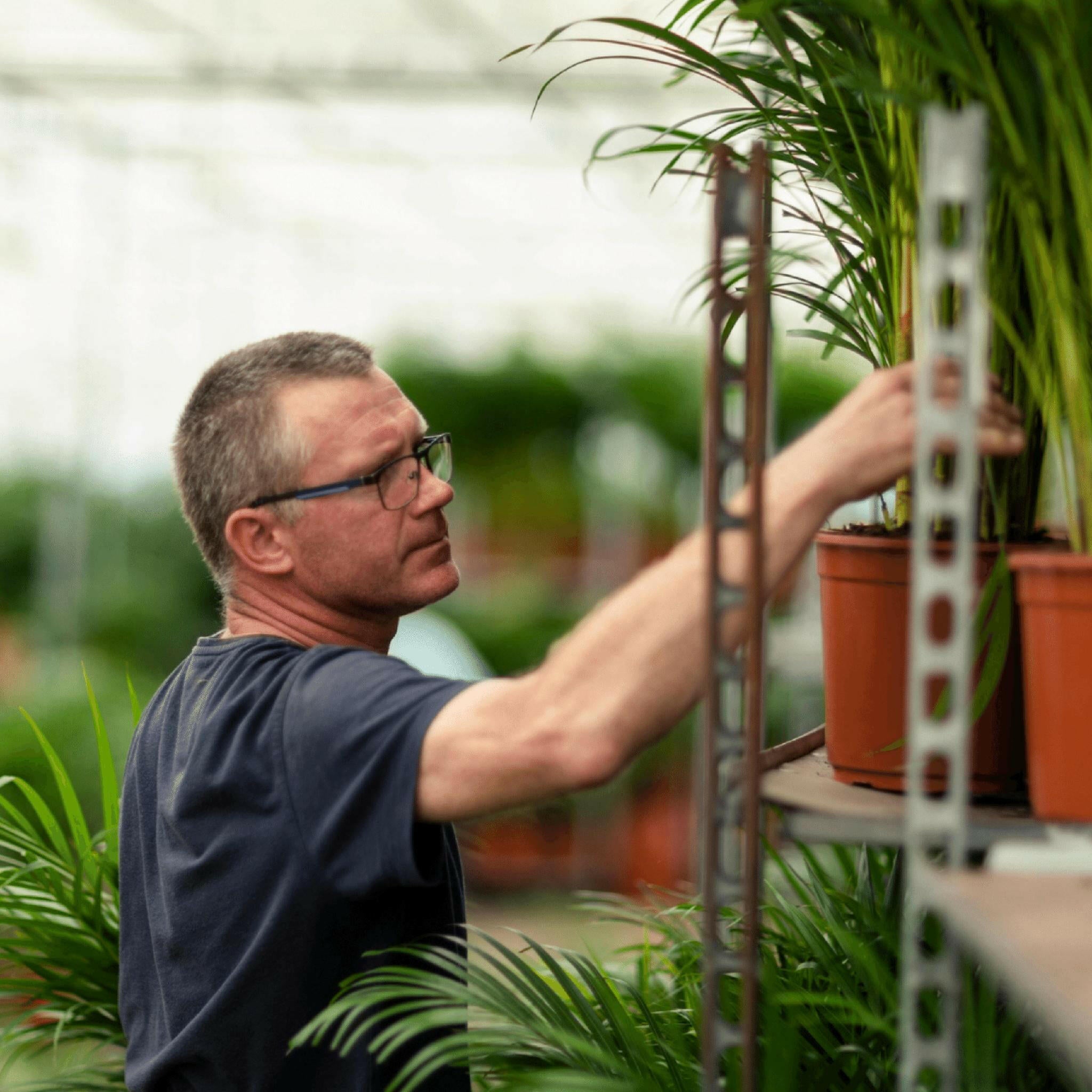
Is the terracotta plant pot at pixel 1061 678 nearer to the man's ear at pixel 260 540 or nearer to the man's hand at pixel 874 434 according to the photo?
the man's hand at pixel 874 434

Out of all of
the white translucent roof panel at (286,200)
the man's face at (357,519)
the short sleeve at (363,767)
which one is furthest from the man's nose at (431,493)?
the white translucent roof panel at (286,200)

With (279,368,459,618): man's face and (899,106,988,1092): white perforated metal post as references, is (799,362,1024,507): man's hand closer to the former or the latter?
(899,106,988,1092): white perforated metal post

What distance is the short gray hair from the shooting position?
1.15m

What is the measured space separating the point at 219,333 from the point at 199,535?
5.07 m

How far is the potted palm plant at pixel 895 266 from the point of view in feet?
2.23

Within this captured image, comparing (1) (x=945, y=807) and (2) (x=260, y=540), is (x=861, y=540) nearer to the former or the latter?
(1) (x=945, y=807)

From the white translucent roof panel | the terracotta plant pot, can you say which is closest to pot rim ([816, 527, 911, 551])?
the terracotta plant pot

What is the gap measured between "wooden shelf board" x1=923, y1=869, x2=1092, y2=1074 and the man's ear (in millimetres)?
700

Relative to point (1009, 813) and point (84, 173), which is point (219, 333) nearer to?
point (84, 173)

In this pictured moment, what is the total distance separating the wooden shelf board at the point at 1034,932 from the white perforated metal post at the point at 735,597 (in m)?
0.10

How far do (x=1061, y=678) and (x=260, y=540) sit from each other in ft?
2.38

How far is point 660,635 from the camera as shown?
0.75m

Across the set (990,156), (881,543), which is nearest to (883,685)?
(881,543)

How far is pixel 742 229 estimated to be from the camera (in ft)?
2.19
